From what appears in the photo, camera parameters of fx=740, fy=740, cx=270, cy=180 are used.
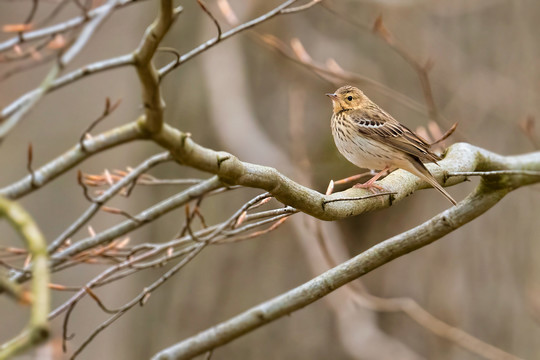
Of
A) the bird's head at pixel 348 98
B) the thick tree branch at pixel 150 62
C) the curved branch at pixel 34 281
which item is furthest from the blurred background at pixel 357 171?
the curved branch at pixel 34 281

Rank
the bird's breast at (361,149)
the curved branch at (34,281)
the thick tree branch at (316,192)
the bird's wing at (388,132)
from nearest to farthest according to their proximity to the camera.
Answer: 1. the curved branch at (34,281)
2. the thick tree branch at (316,192)
3. the bird's wing at (388,132)
4. the bird's breast at (361,149)

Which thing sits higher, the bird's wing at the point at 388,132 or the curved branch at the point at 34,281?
the bird's wing at the point at 388,132

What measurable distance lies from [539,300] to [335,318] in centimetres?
147

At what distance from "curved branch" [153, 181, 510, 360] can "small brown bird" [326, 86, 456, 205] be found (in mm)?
318

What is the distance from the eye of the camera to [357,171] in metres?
5.50

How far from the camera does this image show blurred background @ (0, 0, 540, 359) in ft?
17.7

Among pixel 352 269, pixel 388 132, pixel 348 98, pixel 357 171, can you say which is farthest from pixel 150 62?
pixel 357 171

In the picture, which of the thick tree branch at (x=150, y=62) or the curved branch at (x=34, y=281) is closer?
the curved branch at (x=34, y=281)

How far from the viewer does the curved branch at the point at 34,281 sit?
4.23ft

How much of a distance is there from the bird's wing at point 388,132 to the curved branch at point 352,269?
0.49 metres

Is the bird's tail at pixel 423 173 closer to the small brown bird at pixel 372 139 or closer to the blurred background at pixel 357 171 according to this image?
the small brown bird at pixel 372 139

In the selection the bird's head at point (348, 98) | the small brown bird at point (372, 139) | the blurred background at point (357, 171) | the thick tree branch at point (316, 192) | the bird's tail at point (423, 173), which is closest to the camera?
the thick tree branch at point (316, 192)

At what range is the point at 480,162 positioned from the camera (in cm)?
329

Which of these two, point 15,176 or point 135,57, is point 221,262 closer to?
point 135,57
